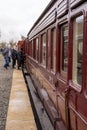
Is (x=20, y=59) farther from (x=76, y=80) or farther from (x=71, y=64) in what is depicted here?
(x=76, y=80)

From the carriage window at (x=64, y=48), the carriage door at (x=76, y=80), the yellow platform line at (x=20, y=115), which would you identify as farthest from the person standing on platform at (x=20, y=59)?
the carriage door at (x=76, y=80)

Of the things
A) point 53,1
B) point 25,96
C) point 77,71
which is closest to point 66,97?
point 77,71

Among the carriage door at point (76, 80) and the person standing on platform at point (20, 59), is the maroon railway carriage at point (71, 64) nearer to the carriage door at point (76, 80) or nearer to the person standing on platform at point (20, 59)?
the carriage door at point (76, 80)

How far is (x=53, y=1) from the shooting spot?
19.1 feet

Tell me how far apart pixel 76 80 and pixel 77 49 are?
35cm

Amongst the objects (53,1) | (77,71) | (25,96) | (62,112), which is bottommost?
(25,96)

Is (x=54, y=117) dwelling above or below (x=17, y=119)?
above

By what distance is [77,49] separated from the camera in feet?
13.0

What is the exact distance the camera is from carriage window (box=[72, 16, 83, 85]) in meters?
3.76

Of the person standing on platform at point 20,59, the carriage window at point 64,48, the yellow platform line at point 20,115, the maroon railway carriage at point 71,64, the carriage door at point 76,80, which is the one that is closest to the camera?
the maroon railway carriage at point 71,64

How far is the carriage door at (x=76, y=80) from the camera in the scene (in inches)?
147

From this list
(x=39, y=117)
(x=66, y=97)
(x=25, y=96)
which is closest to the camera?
(x=66, y=97)

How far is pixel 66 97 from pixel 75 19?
0.97 m

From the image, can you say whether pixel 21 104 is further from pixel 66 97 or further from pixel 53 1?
pixel 66 97
